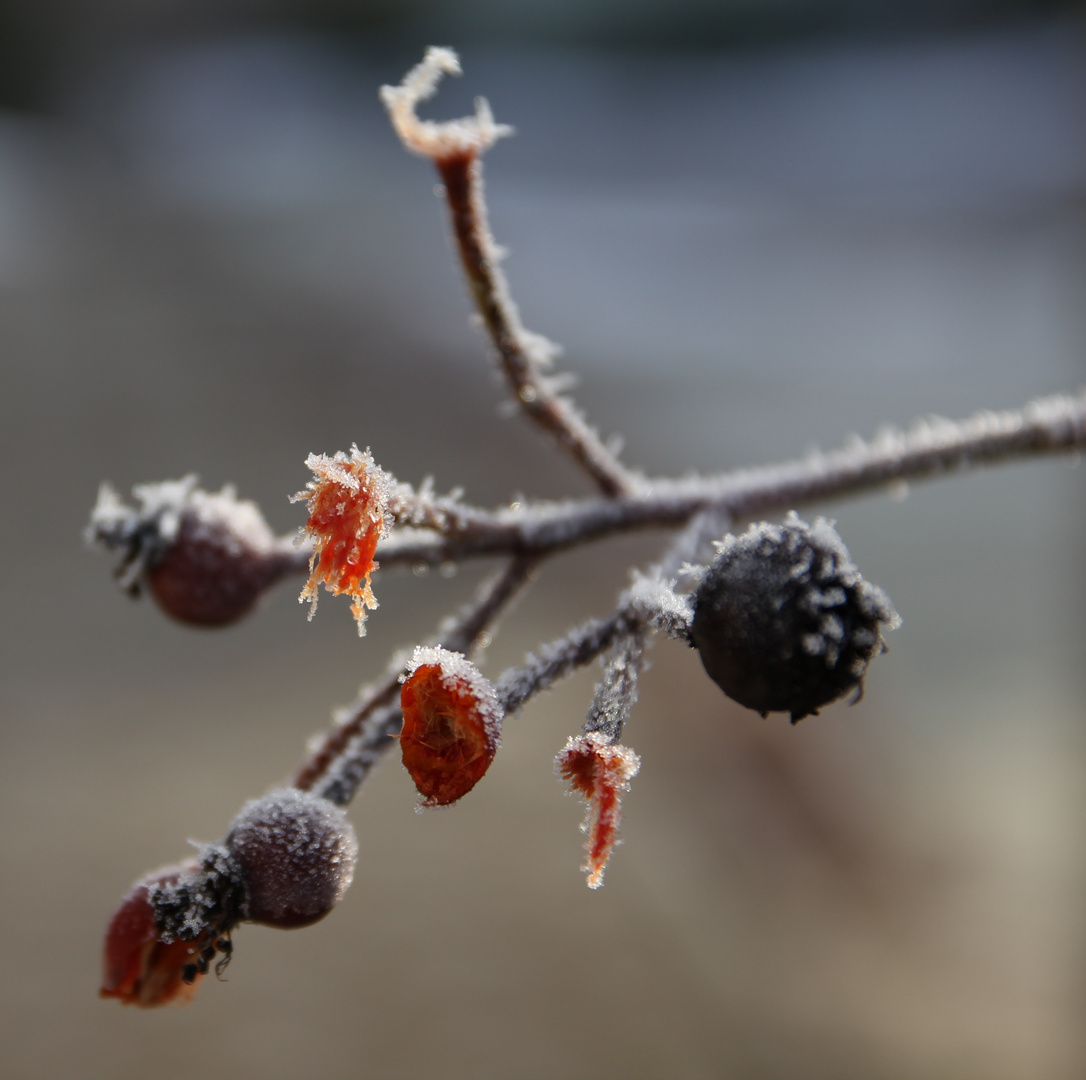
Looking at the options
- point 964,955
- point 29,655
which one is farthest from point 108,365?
point 964,955

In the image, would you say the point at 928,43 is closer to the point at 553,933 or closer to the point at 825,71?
the point at 825,71

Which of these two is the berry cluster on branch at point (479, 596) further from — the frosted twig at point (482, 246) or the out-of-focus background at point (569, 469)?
the out-of-focus background at point (569, 469)

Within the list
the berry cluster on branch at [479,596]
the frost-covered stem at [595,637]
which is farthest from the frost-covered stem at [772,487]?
the frost-covered stem at [595,637]

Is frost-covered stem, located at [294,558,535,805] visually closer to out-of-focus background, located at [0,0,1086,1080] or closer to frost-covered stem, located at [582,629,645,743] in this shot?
frost-covered stem, located at [582,629,645,743]

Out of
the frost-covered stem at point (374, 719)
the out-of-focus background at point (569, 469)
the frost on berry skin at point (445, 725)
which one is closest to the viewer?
the frost on berry skin at point (445, 725)

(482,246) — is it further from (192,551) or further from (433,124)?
(192,551)

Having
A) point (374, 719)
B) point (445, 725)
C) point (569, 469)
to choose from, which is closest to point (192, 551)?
point (374, 719)
